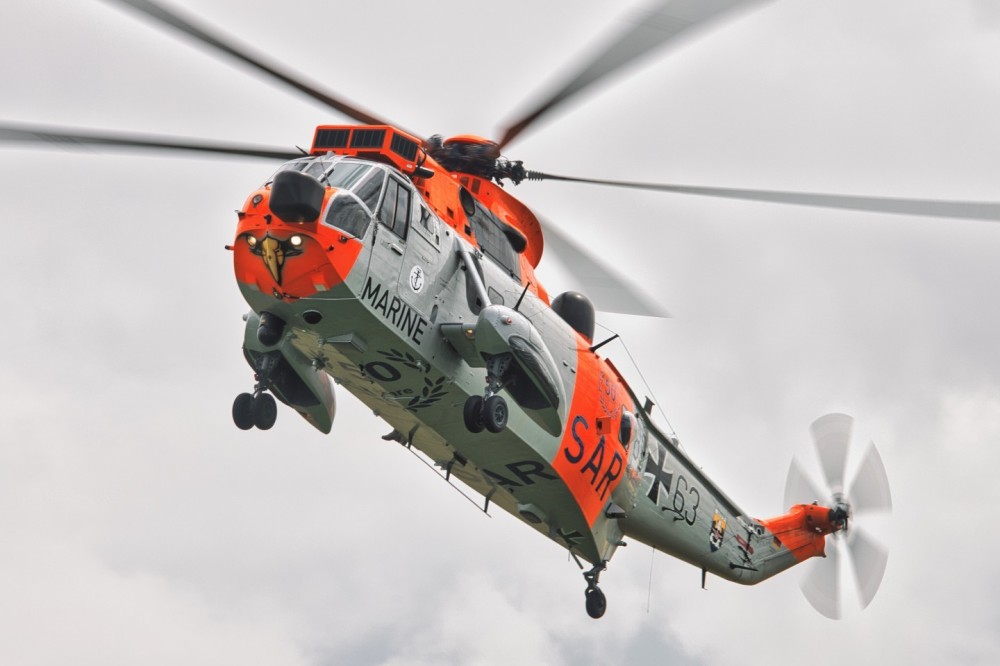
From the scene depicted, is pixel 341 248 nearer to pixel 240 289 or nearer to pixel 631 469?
pixel 240 289

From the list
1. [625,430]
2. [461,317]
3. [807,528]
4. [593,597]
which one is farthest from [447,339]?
[807,528]

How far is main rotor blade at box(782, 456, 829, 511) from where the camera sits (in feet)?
95.8

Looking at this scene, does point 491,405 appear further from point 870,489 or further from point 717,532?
point 870,489

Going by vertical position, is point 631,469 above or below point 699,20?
below

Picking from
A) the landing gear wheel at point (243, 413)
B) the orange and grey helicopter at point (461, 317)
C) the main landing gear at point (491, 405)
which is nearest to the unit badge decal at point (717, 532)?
the orange and grey helicopter at point (461, 317)

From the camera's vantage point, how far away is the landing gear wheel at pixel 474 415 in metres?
18.7

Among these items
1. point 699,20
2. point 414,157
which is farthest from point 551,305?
point 699,20

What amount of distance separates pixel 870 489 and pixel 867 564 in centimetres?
163

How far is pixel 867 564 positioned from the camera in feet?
93.5

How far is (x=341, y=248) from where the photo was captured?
17.2 metres

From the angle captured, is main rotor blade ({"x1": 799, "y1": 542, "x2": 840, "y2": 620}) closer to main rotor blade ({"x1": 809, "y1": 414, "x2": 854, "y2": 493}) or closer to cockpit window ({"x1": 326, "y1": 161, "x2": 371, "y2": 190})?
main rotor blade ({"x1": 809, "y1": 414, "x2": 854, "y2": 493})

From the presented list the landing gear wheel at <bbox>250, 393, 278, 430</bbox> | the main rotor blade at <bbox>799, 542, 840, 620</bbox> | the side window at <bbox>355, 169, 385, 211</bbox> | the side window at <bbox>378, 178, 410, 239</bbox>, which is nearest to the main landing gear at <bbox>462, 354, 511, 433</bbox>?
the side window at <bbox>378, 178, 410, 239</bbox>

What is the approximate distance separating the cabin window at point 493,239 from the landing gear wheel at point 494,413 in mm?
2888

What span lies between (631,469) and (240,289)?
882 centimetres
